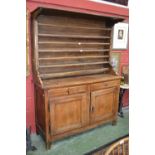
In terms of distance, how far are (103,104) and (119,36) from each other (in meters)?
1.55

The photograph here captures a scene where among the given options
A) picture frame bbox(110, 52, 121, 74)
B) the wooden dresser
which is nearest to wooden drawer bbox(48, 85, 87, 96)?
the wooden dresser

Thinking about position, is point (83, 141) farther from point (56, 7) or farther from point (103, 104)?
point (56, 7)

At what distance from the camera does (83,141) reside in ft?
8.69

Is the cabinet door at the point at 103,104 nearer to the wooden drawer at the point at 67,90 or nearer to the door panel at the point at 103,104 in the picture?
the door panel at the point at 103,104

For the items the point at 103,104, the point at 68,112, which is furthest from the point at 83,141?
the point at 103,104

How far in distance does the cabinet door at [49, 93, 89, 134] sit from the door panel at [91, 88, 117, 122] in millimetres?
146

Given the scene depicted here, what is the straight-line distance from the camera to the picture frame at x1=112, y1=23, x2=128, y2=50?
3.50 meters

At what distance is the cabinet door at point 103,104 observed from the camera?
9.14ft

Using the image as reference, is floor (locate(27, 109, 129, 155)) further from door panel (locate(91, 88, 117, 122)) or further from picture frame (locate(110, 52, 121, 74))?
picture frame (locate(110, 52, 121, 74))

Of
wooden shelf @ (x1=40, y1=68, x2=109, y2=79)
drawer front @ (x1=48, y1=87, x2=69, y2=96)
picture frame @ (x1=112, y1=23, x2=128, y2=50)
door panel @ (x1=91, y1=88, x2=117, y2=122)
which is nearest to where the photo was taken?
drawer front @ (x1=48, y1=87, x2=69, y2=96)

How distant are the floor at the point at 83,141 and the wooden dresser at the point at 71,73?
0.42ft

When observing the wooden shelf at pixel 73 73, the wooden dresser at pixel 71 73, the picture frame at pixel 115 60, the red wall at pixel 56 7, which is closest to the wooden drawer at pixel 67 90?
the wooden dresser at pixel 71 73
